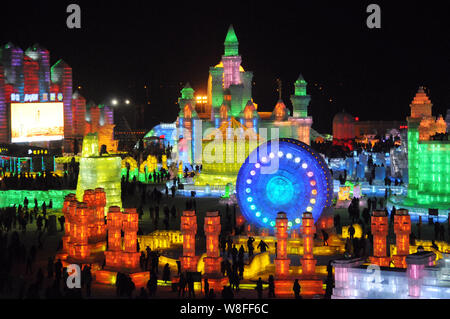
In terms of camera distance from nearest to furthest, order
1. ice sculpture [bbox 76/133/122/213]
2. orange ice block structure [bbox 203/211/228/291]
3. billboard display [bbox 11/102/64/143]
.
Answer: orange ice block structure [bbox 203/211/228/291] < ice sculpture [bbox 76/133/122/213] < billboard display [bbox 11/102/64/143]

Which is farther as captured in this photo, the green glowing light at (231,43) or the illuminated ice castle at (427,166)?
the green glowing light at (231,43)

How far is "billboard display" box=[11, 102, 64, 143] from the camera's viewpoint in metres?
53.6

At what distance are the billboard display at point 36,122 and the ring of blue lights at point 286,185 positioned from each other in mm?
29484

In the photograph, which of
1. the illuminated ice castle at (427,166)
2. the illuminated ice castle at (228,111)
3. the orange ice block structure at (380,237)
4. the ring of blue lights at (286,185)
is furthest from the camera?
the illuminated ice castle at (228,111)

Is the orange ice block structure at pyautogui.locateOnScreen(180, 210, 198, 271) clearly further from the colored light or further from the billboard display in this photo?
the billboard display

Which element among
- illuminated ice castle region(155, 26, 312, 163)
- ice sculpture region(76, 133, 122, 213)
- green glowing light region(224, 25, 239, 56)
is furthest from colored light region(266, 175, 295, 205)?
green glowing light region(224, 25, 239, 56)

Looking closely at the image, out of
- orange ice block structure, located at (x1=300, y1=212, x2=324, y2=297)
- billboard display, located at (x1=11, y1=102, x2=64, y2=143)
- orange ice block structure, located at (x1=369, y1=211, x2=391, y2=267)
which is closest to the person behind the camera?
orange ice block structure, located at (x1=300, y1=212, x2=324, y2=297)

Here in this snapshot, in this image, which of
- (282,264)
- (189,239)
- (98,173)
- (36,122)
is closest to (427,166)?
(98,173)

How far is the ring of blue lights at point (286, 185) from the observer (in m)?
26.3

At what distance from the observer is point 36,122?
182 feet

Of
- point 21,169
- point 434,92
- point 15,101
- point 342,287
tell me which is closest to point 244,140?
point 21,169

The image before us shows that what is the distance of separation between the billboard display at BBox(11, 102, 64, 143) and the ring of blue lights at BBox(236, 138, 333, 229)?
96.7 feet

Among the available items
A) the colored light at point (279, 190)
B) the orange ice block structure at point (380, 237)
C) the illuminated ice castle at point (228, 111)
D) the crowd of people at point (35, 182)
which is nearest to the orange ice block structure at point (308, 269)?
the orange ice block structure at point (380, 237)

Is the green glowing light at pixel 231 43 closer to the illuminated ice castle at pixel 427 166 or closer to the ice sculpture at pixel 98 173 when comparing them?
the illuminated ice castle at pixel 427 166
